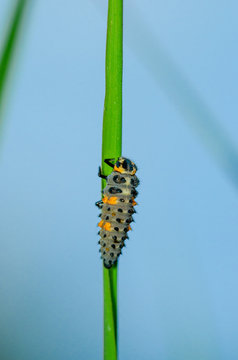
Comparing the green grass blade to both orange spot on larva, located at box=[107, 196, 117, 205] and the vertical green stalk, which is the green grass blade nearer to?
the vertical green stalk

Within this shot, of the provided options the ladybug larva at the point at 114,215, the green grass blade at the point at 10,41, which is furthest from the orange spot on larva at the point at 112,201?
the green grass blade at the point at 10,41

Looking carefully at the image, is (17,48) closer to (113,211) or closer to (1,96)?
(1,96)

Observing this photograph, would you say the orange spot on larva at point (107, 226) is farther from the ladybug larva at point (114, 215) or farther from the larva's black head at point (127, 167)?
the larva's black head at point (127, 167)

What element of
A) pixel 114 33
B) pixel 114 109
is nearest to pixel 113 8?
pixel 114 33

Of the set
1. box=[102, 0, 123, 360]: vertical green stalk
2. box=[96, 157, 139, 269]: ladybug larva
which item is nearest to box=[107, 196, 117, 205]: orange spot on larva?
box=[96, 157, 139, 269]: ladybug larva

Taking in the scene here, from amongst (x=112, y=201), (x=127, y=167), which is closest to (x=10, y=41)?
(x=112, y=201)

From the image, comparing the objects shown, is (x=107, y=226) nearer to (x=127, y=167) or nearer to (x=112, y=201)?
(x=112, y=201)
